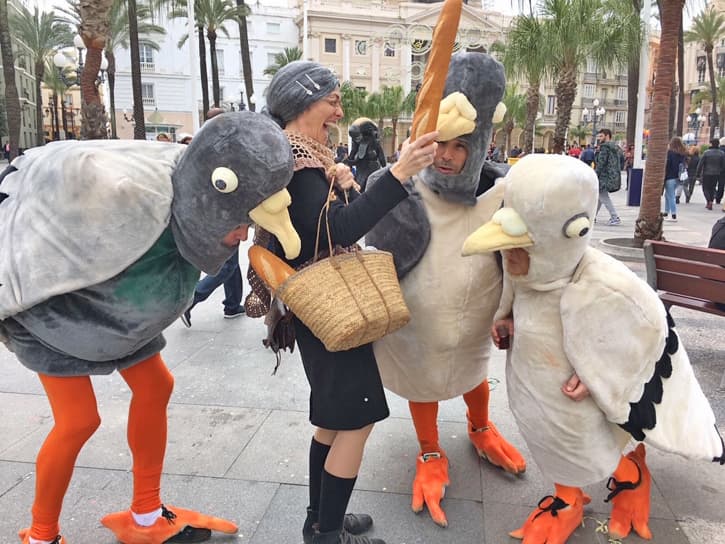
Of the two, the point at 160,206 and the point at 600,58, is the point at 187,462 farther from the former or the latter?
the point at 600,58

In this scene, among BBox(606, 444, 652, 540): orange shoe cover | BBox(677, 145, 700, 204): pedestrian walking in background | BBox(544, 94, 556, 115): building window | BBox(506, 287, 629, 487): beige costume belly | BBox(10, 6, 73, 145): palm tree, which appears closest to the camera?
BBox(506, 287, 629, 487): beige costume belly

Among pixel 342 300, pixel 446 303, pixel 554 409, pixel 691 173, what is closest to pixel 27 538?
pixel 342 300

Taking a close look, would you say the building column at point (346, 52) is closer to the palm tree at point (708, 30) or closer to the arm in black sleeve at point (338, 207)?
the palm tree at point (708, 30)

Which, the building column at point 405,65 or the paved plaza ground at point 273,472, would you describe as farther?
the building column at point 405,65

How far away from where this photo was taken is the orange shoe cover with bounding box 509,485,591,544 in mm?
2141

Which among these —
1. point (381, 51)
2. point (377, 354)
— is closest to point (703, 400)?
point (377, 354)

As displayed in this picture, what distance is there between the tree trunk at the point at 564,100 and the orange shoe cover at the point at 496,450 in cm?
1154

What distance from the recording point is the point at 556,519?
84.9 inches

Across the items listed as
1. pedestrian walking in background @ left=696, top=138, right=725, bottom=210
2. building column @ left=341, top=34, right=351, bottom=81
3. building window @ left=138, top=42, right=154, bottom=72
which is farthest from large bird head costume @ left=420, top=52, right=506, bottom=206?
building window @ left=138, top=42, right=154, bottom=72

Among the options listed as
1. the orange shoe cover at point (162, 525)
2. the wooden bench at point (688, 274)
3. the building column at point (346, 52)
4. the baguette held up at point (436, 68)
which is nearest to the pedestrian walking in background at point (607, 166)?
the wooden bench at point (688, 274)

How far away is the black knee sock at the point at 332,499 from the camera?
192 cm

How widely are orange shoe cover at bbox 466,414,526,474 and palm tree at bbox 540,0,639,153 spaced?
11.5m

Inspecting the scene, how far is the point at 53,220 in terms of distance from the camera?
1.71m

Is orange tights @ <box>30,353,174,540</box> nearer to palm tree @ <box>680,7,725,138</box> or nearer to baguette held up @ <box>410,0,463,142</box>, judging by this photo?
baguette held up @ <box>410,0,463,142</box>
